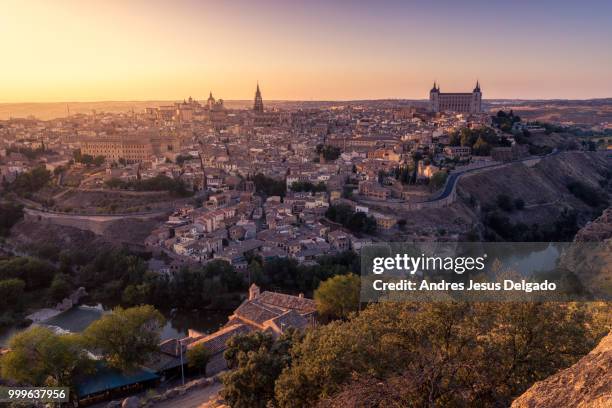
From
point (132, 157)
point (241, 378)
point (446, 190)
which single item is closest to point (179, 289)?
point (241, 378)

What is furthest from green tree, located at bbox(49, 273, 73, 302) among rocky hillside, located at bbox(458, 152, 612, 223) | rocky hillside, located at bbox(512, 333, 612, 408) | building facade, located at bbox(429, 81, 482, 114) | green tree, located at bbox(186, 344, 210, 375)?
building facade, located at bbox(429, 81, 482, 114)

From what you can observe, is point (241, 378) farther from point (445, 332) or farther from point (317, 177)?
point (317, 177)

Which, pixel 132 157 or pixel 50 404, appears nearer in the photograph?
pixel 50 404

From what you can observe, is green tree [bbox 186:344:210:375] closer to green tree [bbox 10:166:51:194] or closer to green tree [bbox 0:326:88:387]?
green tree [bbox 0:326:88:387]

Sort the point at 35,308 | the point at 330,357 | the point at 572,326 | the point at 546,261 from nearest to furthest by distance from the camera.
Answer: the point at 572,326, the point at 330,357, the point at 35,308, the point at 546,261

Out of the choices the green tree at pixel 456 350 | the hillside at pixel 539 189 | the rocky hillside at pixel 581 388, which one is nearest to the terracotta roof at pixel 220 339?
the green tree at pixel 456 350

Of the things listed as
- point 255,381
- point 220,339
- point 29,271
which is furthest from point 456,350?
point 29,271

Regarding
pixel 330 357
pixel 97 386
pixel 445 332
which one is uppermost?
pixel 445 332

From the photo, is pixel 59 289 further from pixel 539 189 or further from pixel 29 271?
pixel 539 189
